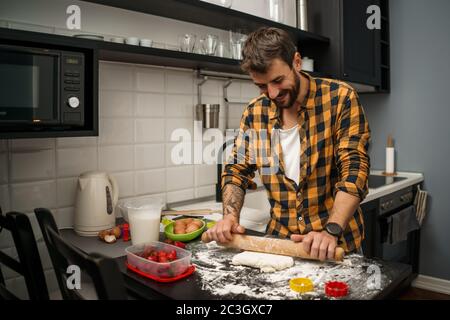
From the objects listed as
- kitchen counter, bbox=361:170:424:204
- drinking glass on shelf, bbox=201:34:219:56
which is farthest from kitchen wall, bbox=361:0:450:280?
drinking glass on shelf, bbox=201:34:219:56

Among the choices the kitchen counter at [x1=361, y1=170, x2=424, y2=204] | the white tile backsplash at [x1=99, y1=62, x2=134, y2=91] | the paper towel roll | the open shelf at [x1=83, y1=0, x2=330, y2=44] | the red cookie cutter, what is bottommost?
the red cookie cutter

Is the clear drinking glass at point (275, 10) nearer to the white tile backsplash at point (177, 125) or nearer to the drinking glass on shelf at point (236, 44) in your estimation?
the drinking glass on shelf at point (236, 44)

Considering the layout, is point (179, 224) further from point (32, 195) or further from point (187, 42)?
point (187, 42)

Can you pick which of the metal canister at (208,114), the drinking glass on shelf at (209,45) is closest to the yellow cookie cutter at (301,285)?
the metal canister at (208,114)

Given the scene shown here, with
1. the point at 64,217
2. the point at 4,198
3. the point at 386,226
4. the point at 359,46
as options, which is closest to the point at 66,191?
the point at 64,217

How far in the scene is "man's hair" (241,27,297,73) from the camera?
135 centimetres

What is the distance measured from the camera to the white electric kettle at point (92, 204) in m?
1.50

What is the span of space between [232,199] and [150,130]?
61 centimetres

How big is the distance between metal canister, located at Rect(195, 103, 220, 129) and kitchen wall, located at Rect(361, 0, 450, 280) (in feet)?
6.23

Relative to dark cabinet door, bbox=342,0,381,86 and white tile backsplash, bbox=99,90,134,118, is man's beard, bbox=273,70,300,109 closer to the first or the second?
white tile backsplash, bbox=99,90,134,118

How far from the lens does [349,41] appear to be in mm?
2658

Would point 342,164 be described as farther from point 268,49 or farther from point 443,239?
point 443,239
